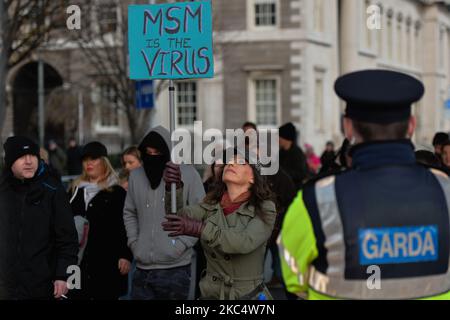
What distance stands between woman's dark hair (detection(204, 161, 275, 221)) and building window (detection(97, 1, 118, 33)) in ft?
64.1

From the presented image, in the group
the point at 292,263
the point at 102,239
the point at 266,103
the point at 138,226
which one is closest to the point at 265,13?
the point at 266,103

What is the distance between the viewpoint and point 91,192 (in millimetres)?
8258

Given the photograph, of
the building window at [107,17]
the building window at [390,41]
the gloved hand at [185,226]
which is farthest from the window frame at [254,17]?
A: the gloved hand at [185,226]

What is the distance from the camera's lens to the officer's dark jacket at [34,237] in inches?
257

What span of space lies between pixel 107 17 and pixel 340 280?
25.7 m

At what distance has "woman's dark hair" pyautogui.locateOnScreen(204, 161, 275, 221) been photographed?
246 inches

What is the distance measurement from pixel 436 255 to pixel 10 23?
58.0 ft

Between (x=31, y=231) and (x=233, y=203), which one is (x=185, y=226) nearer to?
(x=233, y=203)

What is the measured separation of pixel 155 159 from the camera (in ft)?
25.0

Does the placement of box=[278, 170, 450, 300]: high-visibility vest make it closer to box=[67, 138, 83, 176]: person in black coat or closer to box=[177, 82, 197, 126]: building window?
box=[67, 138, 83, 176]: person in black coat

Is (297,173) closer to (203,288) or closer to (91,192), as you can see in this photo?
(91,192)

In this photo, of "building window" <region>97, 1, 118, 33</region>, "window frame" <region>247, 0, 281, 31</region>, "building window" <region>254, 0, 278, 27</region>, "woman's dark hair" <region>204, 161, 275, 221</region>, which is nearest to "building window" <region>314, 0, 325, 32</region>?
"window frame" <region>247, 0, 281, 31</region>

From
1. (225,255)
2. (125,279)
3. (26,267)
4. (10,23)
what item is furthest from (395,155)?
(10,23)

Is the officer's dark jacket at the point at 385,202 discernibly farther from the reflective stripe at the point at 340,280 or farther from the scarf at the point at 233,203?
the scarf at the point at 233,203
